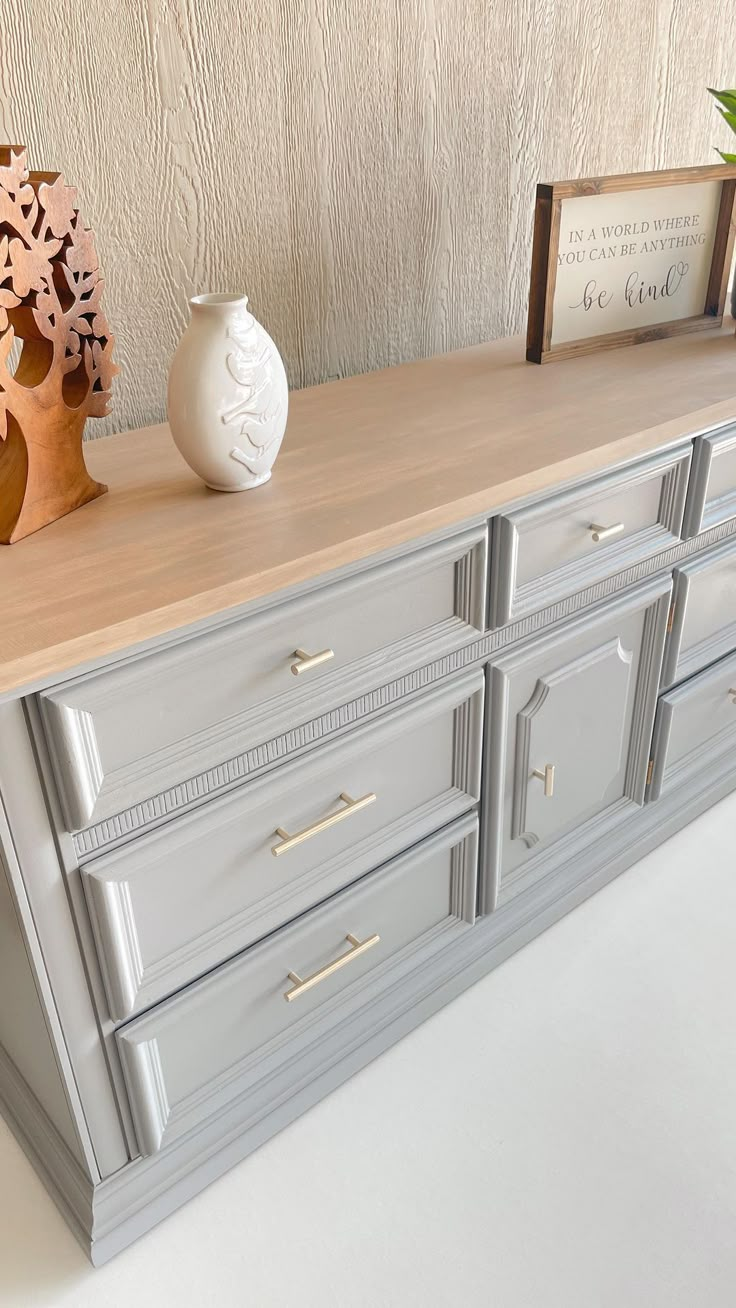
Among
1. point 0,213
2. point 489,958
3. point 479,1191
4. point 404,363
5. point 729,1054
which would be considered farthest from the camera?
point 404,363

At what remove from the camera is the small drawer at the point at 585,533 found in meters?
1.15

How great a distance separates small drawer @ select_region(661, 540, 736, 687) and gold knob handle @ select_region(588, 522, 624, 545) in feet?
0.65

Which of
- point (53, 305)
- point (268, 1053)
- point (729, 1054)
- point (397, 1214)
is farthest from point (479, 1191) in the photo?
point (53, 305)

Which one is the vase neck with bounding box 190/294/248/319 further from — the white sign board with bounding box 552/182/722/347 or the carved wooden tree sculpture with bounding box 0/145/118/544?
the white sign board with bounding box 552/182/722/347

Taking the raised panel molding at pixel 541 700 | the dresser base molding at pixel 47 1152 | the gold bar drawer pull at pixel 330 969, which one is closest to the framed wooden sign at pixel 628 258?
the raised panel molding at pixel 541 700

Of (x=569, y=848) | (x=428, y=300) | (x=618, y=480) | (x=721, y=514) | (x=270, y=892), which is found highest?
(x=428, y=300)

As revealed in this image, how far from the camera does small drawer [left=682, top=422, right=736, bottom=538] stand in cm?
133

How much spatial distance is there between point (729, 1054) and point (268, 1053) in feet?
2.09

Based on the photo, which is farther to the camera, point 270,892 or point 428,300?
point 428,300

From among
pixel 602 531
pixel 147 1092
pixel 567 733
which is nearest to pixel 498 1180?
pixel 147 1092

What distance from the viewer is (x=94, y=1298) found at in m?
1.08

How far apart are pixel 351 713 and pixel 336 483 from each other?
25 cm

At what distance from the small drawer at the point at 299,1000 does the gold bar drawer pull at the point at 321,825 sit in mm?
127

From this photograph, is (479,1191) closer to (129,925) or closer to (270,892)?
(270,892)
